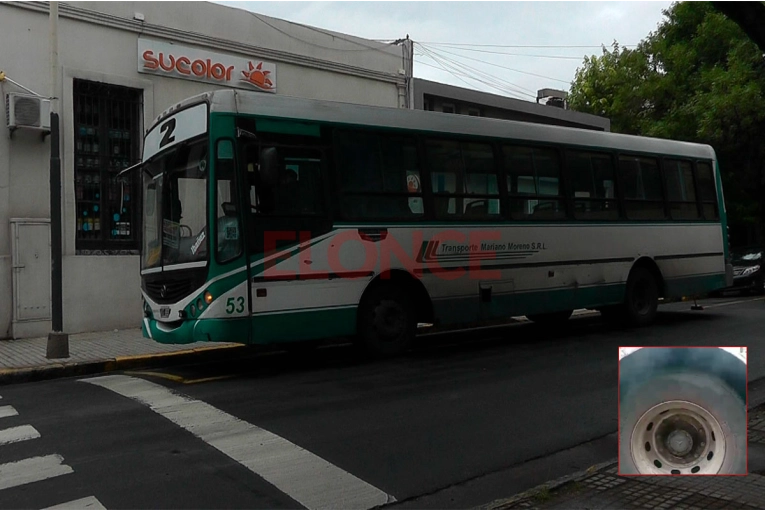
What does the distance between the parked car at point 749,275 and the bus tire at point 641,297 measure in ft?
31.2

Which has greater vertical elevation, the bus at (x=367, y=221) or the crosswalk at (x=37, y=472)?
the bus at (x=367, y=221)

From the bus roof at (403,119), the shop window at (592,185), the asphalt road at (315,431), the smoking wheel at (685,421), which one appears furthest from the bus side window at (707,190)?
the smoking wheel at (685,421)

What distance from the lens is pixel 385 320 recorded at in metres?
9.80

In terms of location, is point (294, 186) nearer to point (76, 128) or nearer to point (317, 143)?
point (317, 143)

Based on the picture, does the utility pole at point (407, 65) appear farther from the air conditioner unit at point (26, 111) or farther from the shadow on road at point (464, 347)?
the air conditioner unit at point (26, 111)

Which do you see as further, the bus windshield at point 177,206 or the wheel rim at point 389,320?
the wheel rim at point 389,320

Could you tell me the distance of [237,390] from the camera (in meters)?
8.09

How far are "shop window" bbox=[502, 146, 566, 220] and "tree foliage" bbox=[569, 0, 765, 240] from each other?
14966 mm

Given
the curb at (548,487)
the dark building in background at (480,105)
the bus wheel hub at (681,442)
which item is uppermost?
the dark building in background at (480,105)

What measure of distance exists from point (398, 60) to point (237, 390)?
12578 mm

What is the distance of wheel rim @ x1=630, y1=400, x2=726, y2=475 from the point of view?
4.02 metres

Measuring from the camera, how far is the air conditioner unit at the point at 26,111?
40.2 ft

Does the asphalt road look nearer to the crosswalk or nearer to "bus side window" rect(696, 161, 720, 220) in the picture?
the crosswalk

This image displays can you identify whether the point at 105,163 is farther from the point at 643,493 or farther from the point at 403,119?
the point at 643,493
